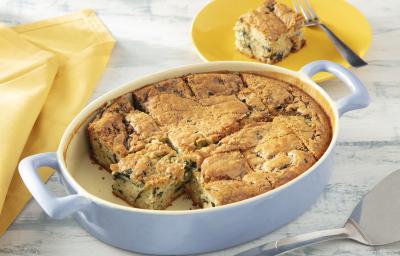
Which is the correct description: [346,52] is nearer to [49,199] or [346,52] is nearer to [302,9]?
[302,9]

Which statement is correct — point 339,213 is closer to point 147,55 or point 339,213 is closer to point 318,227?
point 318,227

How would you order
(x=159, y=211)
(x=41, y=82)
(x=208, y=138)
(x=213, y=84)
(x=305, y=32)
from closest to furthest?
(x=159, y=211)
(x=208, y=138)
(x=213, y=84)
(x=41, y=82)
(x=305, y=32)

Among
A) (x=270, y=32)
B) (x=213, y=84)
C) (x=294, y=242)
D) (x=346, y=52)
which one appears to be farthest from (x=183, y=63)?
(x=294, y=242)

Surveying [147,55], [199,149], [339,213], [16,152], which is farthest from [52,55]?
[339,213]

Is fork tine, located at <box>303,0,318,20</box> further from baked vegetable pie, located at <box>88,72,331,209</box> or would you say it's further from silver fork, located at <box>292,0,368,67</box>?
baked vegetable pie, located at <box>88,72,331,209</box>

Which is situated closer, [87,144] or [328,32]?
[87,144]

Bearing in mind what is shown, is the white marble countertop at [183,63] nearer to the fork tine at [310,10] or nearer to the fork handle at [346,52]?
the fork handle at [346,52]

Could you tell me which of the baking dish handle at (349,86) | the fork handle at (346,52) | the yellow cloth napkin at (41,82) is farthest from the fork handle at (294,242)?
the fork handle at (346,52)
